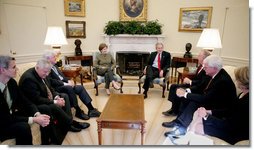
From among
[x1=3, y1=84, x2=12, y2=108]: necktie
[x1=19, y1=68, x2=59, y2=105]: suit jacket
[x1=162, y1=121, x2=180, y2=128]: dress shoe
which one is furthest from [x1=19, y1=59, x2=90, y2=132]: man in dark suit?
[x1=162, y1=121, x2=180, y2=128]: dress shoe

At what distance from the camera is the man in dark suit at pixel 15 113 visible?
1.56m

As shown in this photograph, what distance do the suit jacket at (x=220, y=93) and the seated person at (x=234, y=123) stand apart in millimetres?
134

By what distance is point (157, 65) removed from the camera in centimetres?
348

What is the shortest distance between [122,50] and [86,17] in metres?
1.07

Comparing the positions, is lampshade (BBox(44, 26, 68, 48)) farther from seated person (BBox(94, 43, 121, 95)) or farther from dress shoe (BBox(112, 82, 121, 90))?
dress shoe (BBox(112, 82, 121, 90))

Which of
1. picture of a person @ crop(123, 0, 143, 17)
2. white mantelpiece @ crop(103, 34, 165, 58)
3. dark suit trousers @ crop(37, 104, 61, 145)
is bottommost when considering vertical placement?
dark suit trousers @ crop(37, 104, 61, 145)

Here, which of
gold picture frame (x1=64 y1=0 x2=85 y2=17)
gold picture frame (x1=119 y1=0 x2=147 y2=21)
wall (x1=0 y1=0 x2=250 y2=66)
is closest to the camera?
wall (x1=0 y1=0 x2=250 y2=66)

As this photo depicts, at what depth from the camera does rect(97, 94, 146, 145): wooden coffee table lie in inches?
70.4

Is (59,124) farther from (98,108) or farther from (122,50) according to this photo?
(122,50)

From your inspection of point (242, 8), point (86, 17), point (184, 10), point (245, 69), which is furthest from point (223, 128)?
point (86, 17)

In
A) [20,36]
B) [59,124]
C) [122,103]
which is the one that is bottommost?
[59,124]

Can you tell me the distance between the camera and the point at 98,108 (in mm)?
2879

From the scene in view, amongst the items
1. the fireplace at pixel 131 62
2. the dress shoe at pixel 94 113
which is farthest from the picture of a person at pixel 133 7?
the dress shoe at pixel 94 113

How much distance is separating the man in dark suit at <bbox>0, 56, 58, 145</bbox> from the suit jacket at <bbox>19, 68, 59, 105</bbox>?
7 centimetres
